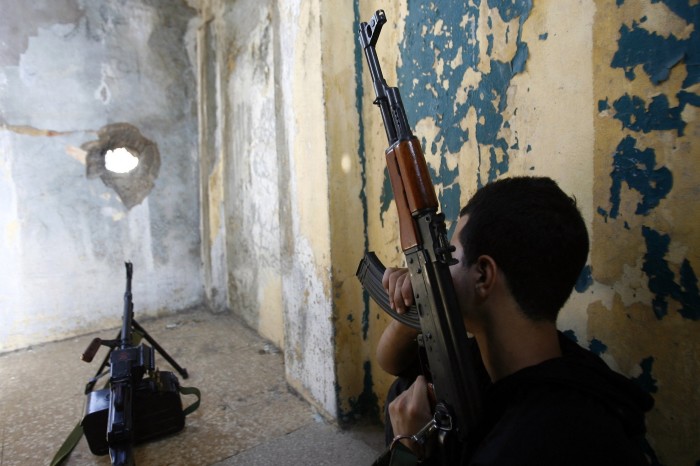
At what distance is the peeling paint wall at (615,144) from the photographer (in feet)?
3.11

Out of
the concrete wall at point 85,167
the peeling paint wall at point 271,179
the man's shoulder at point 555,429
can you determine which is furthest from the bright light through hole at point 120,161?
the man's shoulder at point 555,429

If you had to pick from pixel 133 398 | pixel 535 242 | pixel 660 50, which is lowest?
pixel 133 398

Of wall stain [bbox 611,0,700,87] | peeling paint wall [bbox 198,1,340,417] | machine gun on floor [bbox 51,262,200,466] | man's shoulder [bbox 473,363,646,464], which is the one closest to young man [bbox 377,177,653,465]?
man's shoulder [bbox 473,363,646,464]

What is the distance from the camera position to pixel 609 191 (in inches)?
42.1

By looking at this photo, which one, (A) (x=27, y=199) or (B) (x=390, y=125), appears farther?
(A) (x=27, y=199)

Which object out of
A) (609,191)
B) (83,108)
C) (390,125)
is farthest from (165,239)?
(609,191)

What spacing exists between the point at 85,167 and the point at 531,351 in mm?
3729

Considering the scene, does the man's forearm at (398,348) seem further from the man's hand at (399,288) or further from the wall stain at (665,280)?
the wall stain at (665,280)

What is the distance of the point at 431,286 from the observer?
0.92 metres

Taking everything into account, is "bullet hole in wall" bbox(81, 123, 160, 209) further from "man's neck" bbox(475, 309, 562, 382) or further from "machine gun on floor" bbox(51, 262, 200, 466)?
"man's neck" bbox(475, 309, 562, 382)

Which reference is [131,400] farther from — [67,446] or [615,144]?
[615,144]

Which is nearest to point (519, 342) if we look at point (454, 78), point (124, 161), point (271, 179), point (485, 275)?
point (485, 275)

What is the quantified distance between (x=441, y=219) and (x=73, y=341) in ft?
11.9

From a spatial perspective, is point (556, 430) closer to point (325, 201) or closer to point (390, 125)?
point (390, 125)
